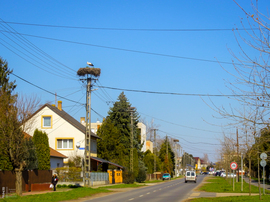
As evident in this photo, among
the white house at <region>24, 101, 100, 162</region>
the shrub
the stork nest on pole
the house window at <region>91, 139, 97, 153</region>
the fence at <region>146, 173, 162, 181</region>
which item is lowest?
the fence at <region>146, 173, 162, 181</region>

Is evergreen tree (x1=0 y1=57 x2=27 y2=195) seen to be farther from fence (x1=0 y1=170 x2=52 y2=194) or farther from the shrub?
the shrub

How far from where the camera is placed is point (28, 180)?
28.2 m

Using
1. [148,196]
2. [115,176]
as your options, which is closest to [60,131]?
[115,176]

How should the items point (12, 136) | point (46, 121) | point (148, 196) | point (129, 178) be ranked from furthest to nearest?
1. point (46, 121)
2. point (129, 178)
3. point (148, 196)
4. point (12, 136)

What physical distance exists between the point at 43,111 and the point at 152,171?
105 feet

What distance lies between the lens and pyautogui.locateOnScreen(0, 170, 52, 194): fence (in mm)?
24953

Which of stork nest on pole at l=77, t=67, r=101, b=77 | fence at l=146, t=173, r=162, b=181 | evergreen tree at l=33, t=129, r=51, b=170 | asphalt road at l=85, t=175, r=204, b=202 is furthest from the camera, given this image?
fence at l=146, t=173, r=162, b=181

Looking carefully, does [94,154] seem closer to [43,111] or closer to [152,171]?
[43,111]

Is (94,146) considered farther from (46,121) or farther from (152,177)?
(152,177)

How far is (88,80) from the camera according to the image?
3384 centimetres

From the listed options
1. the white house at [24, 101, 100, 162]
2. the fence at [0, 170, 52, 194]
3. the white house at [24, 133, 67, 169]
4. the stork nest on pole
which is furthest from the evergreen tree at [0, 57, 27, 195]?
the white house at [24, 101, 100, 162]

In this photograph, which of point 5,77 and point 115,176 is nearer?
point 5,77

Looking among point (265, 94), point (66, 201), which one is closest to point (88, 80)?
point (66, 201)

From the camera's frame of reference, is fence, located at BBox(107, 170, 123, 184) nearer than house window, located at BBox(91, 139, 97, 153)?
Yes
